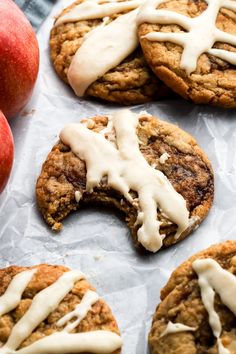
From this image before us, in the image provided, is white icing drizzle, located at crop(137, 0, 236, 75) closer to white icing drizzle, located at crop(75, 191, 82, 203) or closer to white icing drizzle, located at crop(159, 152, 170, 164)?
white icing drizzle, located at crop(159, 152, 170, 164)

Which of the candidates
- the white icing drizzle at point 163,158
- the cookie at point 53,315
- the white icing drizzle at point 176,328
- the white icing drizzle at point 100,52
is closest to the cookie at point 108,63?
the white icing drizzle at point 100,52

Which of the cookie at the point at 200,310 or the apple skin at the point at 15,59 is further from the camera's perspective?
the apple skin at the point at 15,59

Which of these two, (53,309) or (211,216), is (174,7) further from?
(53,309)

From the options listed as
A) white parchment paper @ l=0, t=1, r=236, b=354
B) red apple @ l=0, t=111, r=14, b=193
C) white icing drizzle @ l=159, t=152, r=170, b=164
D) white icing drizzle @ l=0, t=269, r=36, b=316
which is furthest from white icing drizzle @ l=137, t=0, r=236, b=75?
white icing drizzle @ l=0, t=269, r=36, b=316

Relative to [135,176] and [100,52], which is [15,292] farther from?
[100,52]

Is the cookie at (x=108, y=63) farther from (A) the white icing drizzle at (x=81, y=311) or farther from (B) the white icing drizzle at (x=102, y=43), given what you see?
(A) the white icing drizzle at (x=81, y=311)

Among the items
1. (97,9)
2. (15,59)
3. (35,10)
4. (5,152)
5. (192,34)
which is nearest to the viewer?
(5,152)

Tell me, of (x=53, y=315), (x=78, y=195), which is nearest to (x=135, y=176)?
(x=78, y=195)
